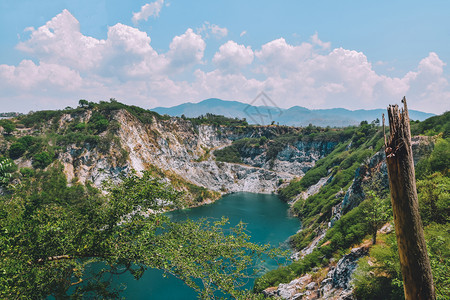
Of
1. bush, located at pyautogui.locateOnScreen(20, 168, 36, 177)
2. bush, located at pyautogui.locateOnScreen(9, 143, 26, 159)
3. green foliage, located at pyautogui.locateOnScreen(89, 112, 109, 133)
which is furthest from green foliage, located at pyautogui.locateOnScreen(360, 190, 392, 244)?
bush, located at pyautogui.locateOnScreen(9, 143, 26, 159)

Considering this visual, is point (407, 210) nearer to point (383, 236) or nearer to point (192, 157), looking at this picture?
point (383, 236)

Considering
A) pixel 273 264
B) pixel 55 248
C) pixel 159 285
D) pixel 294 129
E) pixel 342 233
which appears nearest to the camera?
pixel 55 248

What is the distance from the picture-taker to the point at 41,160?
62.8m

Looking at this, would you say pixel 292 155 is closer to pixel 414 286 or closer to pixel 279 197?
pixel 279 197

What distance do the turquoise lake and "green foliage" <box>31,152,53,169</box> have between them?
36758 mm

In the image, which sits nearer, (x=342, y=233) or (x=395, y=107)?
(x=395, y=107)

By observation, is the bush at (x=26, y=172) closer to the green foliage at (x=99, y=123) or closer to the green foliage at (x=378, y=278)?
the green foliage at (x=99, y=123)

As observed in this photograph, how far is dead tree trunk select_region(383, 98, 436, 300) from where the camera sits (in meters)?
2.76

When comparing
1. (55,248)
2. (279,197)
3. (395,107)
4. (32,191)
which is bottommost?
(279,197)

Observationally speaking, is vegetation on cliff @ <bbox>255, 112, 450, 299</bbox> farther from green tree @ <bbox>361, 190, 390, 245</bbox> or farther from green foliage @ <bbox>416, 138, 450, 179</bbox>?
green tree @ <bbox>361, 190, 390, 245</bbox>

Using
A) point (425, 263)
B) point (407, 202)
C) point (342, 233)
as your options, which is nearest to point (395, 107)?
point (407, 202)

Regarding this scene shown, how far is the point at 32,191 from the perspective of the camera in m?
54.4

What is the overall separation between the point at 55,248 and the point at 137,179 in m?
3.26

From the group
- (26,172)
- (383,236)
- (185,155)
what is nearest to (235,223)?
(383,236)
